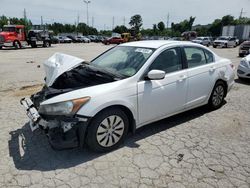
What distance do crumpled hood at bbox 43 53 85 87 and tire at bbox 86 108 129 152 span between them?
3.21 feet

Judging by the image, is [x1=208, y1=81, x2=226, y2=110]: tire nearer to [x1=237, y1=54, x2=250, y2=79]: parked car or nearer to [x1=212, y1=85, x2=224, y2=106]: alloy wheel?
[x1=212, y1=85, x2=224, y2=106]: alloy wheel

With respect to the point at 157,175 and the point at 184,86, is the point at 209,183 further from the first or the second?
the point at 184,86

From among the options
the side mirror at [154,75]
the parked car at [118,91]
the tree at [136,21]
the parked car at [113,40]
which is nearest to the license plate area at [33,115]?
the parked car at [118,91]

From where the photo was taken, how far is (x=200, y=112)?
472cm

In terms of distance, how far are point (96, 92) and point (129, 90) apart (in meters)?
0.50

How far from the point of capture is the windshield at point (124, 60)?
3.46m

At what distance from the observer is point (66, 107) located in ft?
9.03

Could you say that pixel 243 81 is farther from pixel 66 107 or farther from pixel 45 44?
pixel 45 44

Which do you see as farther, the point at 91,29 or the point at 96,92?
the point at 91,29

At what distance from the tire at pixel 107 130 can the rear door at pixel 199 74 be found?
1.51 m

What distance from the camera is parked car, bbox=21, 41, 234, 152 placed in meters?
2.78

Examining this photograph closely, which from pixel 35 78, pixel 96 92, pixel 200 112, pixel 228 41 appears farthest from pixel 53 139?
pixel 228 41

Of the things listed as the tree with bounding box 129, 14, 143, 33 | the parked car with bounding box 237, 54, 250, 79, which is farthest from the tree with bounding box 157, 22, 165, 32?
the parked car with bounding box 237, 54, 250, 79

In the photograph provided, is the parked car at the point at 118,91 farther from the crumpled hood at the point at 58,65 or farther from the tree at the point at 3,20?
the tree at the point at 3,20
